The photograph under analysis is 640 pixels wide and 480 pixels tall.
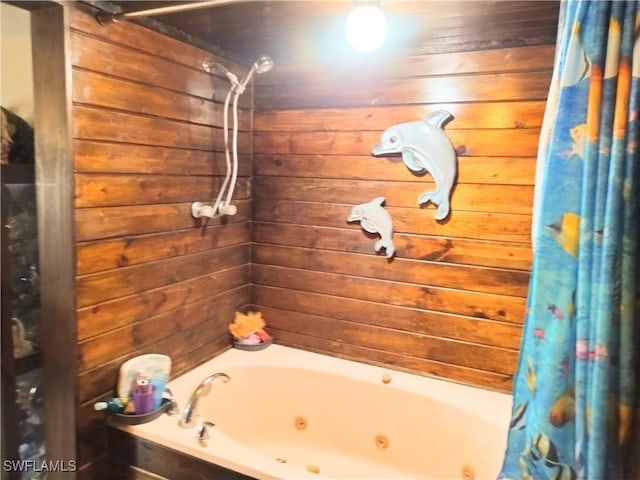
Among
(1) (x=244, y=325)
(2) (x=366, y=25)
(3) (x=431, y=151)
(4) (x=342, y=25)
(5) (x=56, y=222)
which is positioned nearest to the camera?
(2) (x=366, y=25)

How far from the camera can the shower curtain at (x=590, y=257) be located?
1.09 metres

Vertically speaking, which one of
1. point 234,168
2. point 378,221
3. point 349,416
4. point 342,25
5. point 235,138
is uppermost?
point 342,25

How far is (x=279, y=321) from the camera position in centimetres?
268

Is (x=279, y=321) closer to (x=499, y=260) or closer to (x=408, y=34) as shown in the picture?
(x=499, y=260)

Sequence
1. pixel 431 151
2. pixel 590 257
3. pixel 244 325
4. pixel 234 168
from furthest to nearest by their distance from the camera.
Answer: pixel 244 325 < pixel 234 168 < pixel 431 151 < pixel 590 257

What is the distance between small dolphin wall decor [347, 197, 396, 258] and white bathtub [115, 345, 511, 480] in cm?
61

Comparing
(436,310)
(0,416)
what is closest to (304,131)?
(436,310)

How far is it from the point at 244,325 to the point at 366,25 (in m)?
1.62

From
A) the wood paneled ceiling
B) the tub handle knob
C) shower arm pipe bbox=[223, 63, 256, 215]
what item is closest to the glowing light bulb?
the wood paneled ceiling

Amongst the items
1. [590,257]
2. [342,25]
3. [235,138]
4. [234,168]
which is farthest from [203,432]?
[342,25]

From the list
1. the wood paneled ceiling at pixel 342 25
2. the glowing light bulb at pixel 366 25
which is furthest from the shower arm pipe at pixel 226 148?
the glowing light bulb at pixel 366 25

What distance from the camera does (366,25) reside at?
1546 mm

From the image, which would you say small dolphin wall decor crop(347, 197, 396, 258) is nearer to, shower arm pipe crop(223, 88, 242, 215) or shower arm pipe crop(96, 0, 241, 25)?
shower arm pipe crop(223, 88, 242, 215)

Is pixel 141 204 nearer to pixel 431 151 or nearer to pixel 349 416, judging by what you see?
pixel 431 151
